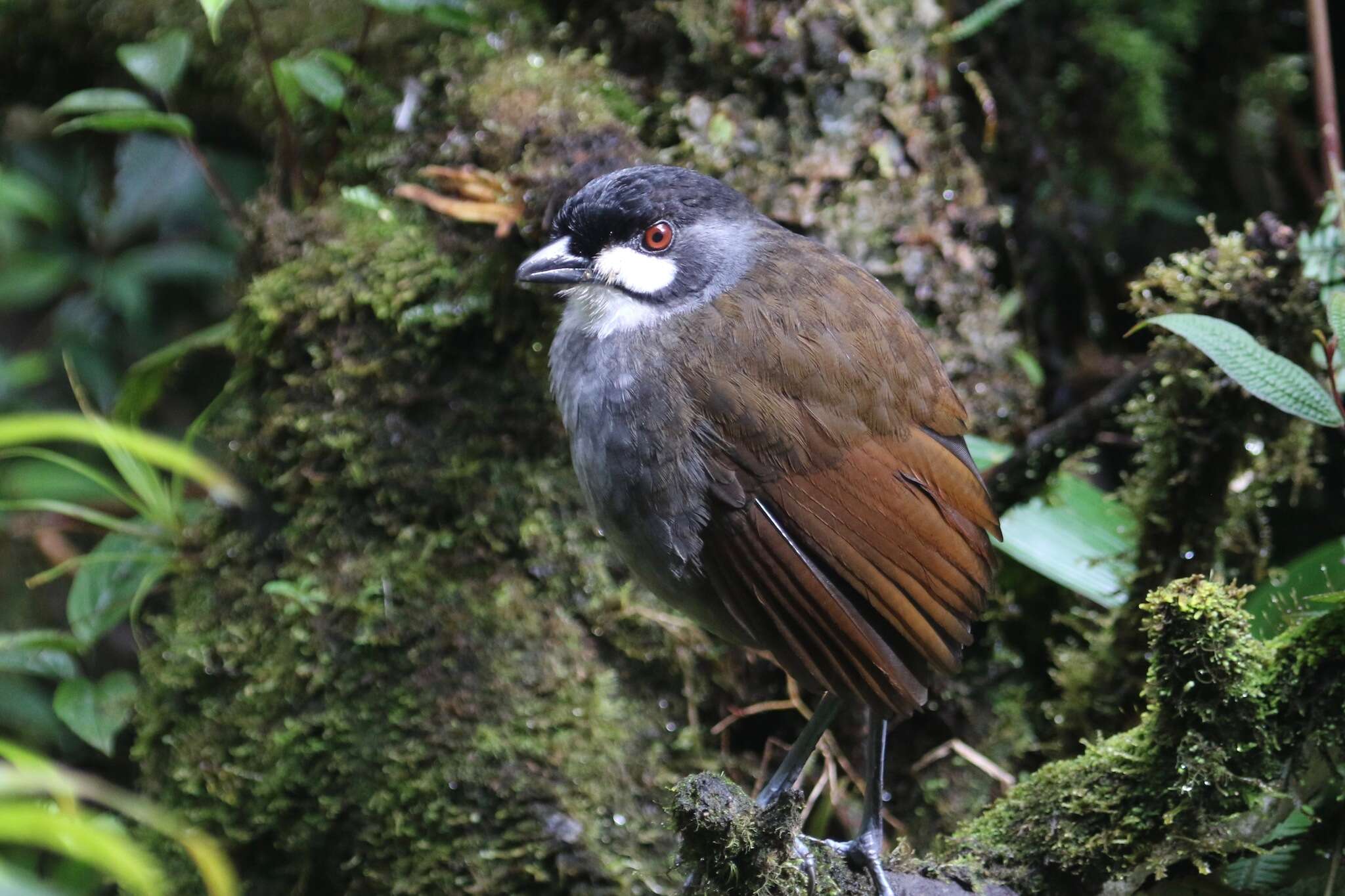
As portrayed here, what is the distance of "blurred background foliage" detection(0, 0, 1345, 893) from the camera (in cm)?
247

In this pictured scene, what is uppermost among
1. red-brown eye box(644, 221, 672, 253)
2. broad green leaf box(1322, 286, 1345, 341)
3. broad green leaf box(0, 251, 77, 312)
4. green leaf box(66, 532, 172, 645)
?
broad green leaf box(1322, 286, 1345, 341)

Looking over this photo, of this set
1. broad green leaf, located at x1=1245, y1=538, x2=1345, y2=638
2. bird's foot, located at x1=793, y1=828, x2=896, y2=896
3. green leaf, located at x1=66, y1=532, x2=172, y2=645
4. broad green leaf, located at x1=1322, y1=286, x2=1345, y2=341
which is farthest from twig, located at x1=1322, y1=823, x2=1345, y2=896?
green leaf, located at x1=66, y1=532, x2=172, y2=645

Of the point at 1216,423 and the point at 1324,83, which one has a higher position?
the point at 1324,83

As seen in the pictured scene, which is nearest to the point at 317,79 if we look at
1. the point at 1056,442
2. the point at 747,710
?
the point at 747,710

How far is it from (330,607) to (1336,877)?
Answer: 6.78 feet

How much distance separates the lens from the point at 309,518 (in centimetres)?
264

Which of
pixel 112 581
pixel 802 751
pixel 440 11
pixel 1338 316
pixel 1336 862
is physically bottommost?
pixel 112 581

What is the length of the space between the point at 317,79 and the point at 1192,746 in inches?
92.9

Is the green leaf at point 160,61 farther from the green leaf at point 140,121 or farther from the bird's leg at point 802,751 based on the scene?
the bird's leg at point 802,751

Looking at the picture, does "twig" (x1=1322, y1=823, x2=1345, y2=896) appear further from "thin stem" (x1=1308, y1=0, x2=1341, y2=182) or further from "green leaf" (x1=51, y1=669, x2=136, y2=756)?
"green leaf" (x1=51, y1=669, x2=136, y2=756)

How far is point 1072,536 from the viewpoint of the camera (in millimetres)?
2674

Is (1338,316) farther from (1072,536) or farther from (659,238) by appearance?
(659,238)

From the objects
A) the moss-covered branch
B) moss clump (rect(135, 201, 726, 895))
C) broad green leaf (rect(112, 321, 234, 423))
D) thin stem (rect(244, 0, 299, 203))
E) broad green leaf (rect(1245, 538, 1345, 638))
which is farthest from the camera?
broad green leaf (rect(112, 321, 234, 423))

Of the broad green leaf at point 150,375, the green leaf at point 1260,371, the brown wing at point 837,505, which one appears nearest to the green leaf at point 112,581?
the broad green leaf at point 150,375
